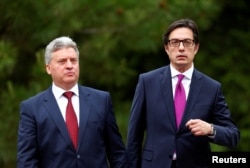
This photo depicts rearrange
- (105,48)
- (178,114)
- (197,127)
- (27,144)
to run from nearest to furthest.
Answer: (197,127) → (27,144) → (178,114) → (105,48)

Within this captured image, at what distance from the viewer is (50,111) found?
17.4 feet

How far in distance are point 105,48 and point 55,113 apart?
160 inches

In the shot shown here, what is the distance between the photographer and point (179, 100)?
535 cm

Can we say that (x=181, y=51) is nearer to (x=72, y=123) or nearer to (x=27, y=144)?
(x=72, y=123)

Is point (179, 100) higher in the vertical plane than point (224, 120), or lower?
higher

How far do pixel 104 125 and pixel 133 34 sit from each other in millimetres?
4248

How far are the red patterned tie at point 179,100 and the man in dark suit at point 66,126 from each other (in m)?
0.39

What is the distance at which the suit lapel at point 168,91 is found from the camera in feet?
17.4

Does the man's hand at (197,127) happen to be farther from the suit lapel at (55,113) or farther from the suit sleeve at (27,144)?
the suit sleeve at (27,144)

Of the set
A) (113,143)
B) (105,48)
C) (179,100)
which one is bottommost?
(113,143)

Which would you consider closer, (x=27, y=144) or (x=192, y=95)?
(x=27, y=144)

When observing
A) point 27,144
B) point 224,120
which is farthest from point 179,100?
point 27,144

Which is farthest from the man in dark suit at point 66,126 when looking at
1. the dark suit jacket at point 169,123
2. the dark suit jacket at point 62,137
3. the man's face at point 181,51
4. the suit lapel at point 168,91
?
the man's face at point 181,51

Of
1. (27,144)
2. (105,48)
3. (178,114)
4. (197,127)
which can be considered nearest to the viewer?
(197,127)
